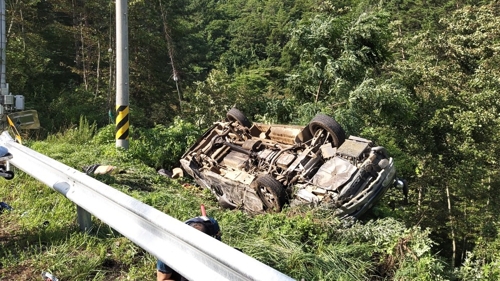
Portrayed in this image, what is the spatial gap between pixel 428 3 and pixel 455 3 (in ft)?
10.6

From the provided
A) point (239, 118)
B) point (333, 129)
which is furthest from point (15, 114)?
point (333, 129)

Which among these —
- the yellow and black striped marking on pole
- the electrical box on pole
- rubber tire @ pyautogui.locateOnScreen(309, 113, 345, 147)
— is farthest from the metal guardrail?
the yellow and black striped marking on pole

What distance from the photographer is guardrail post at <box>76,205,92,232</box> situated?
317cm

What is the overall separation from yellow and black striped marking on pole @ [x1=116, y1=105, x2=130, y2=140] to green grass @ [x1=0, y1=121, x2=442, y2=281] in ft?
7.75

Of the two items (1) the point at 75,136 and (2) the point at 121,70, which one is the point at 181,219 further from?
(1) the point at 75,136

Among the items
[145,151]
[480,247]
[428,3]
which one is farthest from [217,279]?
[428,3]

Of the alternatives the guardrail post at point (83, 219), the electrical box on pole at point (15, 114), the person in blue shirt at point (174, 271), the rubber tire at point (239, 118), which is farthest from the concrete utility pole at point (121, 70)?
the person in blue shirt at point (174, 271)

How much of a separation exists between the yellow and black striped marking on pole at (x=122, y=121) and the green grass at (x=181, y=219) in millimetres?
2363

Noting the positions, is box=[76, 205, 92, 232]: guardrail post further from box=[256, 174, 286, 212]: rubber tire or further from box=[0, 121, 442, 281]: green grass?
box=[256, 174, 286, 212]: rubber tire

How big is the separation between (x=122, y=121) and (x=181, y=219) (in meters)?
4.09

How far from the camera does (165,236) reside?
2.15m

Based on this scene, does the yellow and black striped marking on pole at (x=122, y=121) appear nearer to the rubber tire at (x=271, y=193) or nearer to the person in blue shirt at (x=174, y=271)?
the rubber tire at (x=271, y=193)

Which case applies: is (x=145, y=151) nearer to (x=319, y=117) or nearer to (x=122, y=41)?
(x=122, y=41)

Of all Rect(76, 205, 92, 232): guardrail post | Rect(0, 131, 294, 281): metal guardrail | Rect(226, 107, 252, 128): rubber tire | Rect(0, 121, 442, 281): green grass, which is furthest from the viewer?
Rect(226, 107, 252, 128): rubber tire
